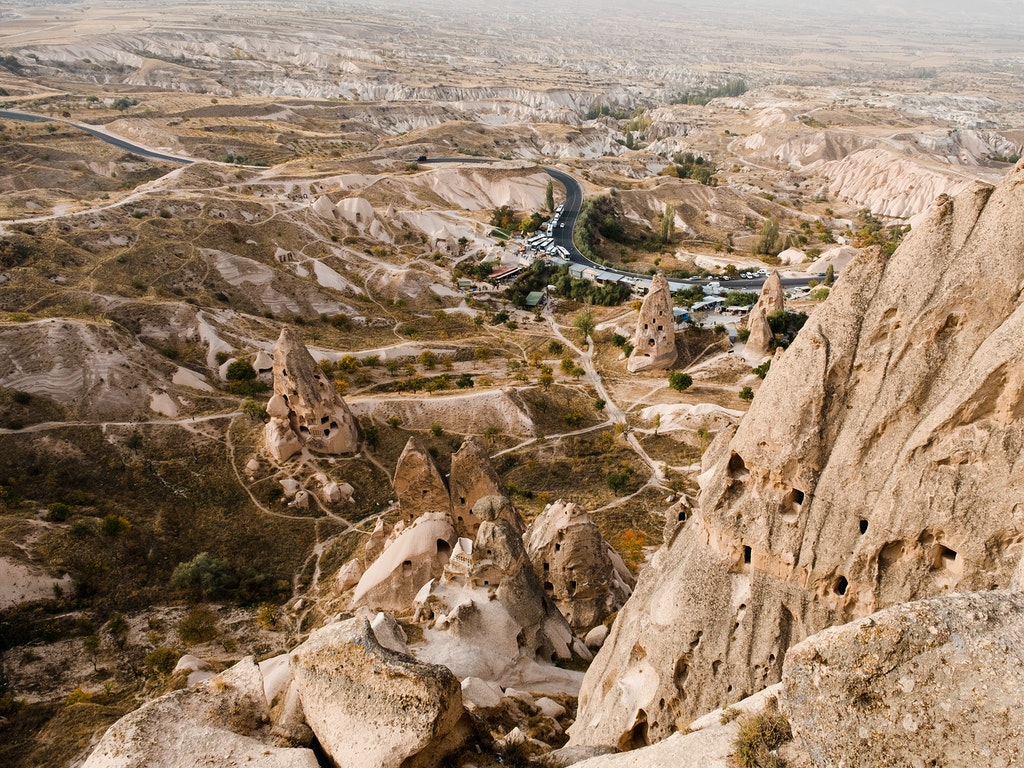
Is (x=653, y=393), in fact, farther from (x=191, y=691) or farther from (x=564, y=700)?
(x=191, y=691)

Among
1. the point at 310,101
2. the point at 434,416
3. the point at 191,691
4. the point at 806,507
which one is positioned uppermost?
the point at 310,101

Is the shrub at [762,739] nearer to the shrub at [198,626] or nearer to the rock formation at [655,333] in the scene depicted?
the shrub at [198,626]

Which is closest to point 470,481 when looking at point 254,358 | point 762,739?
point 762,739

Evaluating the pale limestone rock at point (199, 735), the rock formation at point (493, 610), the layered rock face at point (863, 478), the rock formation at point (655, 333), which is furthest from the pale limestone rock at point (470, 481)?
the rock formation at point (655, 333)

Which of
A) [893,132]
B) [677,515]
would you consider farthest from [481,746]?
[893,132]

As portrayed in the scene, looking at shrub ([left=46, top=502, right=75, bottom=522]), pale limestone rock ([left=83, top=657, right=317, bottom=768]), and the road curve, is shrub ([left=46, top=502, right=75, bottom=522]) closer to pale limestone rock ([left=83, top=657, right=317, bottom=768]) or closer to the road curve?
pale limestone rock ([left=83, top=657, right=317, bottom=768])
